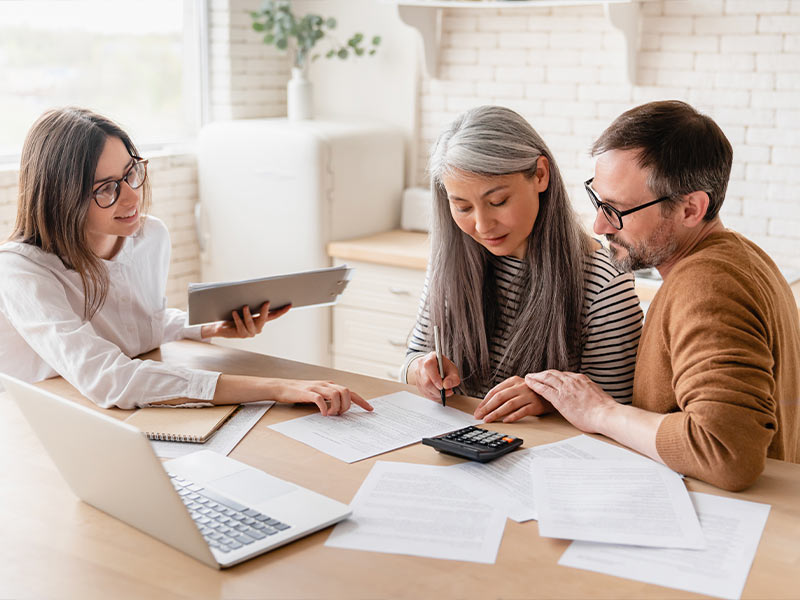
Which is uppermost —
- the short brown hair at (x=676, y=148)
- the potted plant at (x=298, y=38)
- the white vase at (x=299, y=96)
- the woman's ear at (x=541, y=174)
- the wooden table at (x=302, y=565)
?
the potted plant at (x=298, y=38)

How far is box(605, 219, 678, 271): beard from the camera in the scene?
1.72 meters

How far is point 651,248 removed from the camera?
1747 mm

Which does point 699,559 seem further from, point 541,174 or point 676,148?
point 541,174

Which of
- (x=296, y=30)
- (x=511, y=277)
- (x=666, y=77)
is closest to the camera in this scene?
(x=511, y=277)

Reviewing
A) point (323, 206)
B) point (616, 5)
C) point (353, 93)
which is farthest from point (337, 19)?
point (616, 5)

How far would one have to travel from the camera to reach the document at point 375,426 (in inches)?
69.2

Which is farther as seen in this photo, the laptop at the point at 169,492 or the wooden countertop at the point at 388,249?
the wooden countertop at the point at 388,249

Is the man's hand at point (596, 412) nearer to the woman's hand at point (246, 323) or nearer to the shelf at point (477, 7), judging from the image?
the woman's hand at point (246, 323)

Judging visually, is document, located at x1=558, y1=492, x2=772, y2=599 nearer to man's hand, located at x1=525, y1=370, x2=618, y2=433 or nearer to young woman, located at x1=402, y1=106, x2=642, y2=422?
man's hand, located at x1=525, y1=370, x2=618, y2=433

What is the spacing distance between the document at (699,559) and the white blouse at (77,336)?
0.98 meters

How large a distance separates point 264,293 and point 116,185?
0.45 meters

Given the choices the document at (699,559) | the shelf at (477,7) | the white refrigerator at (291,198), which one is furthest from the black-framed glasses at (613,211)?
the white refrigerator at (291,198)

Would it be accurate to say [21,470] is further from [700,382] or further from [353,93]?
[353,93]

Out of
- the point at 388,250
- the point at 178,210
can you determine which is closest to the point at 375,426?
the point at 388,250
